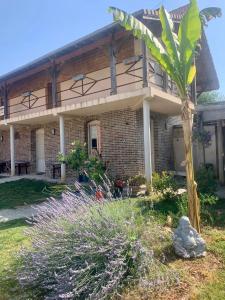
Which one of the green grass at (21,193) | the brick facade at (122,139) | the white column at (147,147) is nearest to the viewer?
the white column at (147,147)

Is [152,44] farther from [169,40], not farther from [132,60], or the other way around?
[132,60]

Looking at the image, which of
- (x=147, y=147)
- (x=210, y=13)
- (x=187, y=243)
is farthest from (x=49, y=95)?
(x=187, y=243)

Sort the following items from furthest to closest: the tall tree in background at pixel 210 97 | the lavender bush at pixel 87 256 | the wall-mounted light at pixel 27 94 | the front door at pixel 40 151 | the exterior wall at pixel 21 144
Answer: the tall tree in background at pixel 210 97 < the exterior wall at pixel 21 144 < the front door at pixel 40 151 < the wall-mounted light at pixel 27 94 < the lavender bush at pixel 87 256

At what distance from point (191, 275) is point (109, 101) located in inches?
311

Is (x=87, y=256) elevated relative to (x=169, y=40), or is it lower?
lower

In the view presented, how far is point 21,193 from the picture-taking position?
13.1 meters

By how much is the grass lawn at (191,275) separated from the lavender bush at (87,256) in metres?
0.22

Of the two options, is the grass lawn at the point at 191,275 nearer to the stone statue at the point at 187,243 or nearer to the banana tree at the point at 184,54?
the stone statue at the point at 187,243

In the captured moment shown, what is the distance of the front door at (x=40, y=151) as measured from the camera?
18844 mm

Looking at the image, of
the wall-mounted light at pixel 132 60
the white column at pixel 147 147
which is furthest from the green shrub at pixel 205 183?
the wall-mounted light at pixel 132 60

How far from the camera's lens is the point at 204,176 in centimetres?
905

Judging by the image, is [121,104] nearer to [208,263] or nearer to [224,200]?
[224,200]

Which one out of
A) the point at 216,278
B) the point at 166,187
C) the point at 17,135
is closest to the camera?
the point at 216,278

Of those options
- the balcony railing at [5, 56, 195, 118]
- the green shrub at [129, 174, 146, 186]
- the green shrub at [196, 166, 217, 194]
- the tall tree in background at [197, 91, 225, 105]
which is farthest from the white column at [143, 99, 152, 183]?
the tall tree in background at [197, 91, 225, 105]
